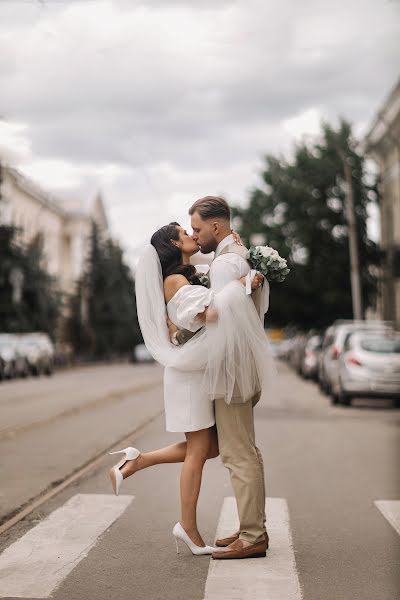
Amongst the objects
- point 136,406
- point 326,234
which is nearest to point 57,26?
point 136,406

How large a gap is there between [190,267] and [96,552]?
1.72 meters

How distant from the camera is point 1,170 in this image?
41688 millimetres

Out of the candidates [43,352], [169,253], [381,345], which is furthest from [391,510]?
[43,352]

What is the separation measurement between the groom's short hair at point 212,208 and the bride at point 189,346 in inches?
6.3

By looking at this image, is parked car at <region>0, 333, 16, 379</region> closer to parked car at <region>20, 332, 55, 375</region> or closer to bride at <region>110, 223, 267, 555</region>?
parked car at <region>20, 332, 55, 375</region>

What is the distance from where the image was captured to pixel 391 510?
771cm

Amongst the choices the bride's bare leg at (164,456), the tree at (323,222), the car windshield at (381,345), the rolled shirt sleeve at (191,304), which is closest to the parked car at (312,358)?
the tree at (323,222)

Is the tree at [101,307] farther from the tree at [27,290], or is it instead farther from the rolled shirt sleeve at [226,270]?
the rolled shirt sleeve at [226,270]

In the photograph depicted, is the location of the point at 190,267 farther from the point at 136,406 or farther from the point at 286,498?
the point at 136,406

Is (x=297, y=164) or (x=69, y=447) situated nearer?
(x=69, y=447)

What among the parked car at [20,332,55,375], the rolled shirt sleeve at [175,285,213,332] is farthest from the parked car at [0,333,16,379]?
the rolled shirt sleeve at [175,285,213,332]

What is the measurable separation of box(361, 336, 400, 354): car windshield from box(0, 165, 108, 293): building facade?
165 ft

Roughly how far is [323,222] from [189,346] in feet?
132

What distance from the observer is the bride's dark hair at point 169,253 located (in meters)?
5.89
